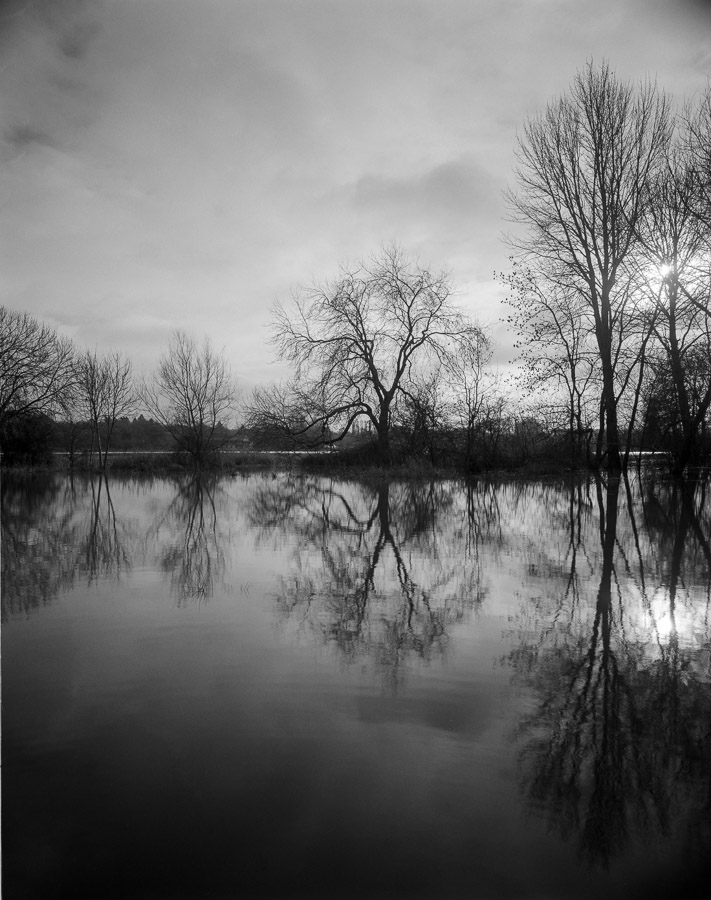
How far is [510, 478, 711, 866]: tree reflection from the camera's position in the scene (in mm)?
1924

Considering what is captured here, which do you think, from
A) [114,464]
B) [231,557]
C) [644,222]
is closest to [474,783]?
[231,557]

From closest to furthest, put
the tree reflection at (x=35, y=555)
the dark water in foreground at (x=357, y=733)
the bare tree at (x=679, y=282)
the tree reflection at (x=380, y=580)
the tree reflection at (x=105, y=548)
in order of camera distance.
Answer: the dark water in foreground at (x=357, y=733) < the tree reflection at (x=380, y=580) < the tree reflection at (x=35, y=555) < the tree reflection at (x=105, y=548) < the bare tree at (x=679, y=282)

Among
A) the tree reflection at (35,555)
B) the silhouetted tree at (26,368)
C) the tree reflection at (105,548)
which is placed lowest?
the tree reflection at (105,548)

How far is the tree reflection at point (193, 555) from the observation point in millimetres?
5048

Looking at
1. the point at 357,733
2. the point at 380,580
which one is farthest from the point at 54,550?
the point at 357,733

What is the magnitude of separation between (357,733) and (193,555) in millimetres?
4645

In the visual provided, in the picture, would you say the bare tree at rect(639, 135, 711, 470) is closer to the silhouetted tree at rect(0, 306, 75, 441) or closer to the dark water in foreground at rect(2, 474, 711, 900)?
the dark water in foreground at rect(2, 474, 711, 900)

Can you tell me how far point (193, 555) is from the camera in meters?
6.69

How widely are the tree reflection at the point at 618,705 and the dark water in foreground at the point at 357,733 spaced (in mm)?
12

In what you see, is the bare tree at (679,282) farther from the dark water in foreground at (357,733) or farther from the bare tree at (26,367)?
the bare tree at (26,367)

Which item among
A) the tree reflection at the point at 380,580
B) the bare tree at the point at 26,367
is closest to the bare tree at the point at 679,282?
the tree reflection at the point at 380,580

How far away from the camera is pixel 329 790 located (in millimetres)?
2023

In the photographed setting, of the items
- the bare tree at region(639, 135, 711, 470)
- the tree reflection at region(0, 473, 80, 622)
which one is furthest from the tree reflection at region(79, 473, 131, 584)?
the bare tree at region(639, 135, 711, 470)

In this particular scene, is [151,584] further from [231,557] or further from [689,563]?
[689,563]
